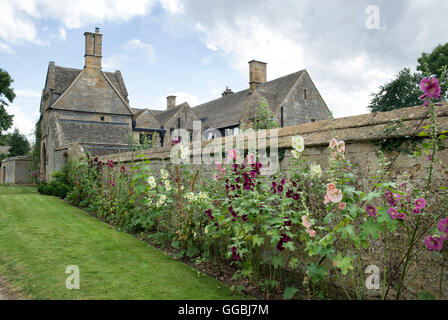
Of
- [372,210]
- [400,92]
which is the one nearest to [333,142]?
[372,210]

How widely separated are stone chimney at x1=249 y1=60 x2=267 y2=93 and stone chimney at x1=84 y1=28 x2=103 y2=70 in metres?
12.8

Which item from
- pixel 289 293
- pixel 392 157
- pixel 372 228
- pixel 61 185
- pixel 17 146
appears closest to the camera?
pixel 372 228

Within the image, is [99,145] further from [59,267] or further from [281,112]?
[59,267]

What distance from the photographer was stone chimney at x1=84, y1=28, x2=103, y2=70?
2492cm

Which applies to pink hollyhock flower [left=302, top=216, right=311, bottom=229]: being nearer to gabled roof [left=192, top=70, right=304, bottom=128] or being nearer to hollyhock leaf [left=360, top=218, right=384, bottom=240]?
hollyhock leaf [left=360, top=218, right=384, bottom=240]

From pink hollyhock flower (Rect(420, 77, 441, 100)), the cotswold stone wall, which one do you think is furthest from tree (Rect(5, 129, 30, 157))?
pink hollyhock flower (Rect(420, 77, 441, 100))

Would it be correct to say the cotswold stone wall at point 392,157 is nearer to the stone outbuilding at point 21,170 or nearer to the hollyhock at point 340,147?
the hollyhock at point 340,147

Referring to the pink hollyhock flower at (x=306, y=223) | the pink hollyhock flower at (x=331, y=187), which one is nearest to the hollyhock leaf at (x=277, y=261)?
the pink hollyhock flower at (x=306, y=223)

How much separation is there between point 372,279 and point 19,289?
4.04 metres

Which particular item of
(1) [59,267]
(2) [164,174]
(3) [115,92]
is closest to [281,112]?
(3) [115,92]

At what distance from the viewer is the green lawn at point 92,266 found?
4.03 m

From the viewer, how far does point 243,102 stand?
29.4 meters

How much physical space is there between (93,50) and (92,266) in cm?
2378

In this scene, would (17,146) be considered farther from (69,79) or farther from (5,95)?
(69,79)
